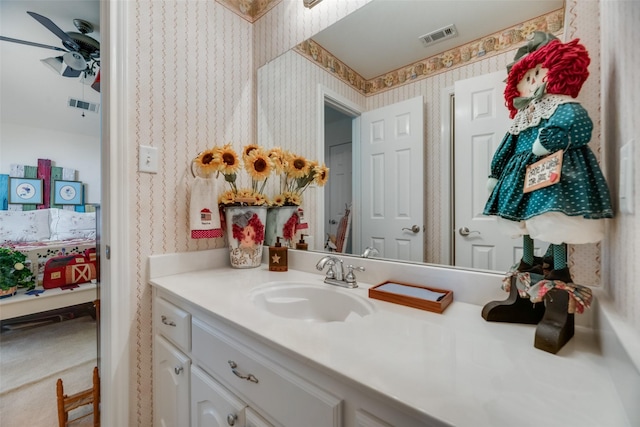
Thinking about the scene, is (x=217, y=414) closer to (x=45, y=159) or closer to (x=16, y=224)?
(x=16, y=224)

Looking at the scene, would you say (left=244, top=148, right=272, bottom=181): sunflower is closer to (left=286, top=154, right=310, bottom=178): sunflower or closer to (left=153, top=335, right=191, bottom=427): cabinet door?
(left=286, top=154, right=310, bottom=178): sunflower

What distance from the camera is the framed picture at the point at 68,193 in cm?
426

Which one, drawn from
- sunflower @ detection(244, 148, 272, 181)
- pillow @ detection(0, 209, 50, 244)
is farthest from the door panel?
pillow @ detection(0, 209, 50, 244)

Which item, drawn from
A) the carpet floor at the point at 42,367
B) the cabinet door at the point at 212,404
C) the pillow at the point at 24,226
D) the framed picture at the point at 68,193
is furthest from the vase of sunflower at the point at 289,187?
the framed picture at the point at 68,193

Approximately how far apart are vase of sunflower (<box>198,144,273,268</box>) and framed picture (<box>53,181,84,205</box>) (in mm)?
4649

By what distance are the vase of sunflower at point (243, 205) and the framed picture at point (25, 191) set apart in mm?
4699

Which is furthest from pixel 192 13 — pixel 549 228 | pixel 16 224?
A: pixel 16 224

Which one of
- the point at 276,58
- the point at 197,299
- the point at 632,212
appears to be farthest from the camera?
the point at 276,58

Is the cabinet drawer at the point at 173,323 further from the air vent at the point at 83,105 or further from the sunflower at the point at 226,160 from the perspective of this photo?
the air vent at the point at 83,105

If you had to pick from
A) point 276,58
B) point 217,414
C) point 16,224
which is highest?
point 276,58

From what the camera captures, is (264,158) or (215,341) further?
(264,158)

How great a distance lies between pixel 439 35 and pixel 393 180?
1.75 feet

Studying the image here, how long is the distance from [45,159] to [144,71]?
4662 mm

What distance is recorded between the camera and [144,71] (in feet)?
3.81
